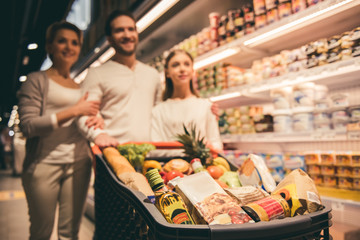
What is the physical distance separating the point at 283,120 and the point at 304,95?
0.84 feet

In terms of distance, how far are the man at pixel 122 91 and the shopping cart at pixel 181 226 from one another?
77 centimetres

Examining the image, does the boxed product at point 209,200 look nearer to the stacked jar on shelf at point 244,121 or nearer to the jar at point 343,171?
the jar at point 343,171

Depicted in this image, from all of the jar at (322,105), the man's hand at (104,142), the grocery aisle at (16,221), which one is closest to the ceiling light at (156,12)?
the jar at (322,105)

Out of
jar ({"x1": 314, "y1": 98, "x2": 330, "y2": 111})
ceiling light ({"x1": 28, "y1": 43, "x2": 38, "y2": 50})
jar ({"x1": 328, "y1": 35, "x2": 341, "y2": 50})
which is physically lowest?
jar ({"x1": 314, "y1": 98, "x2": 330, "y2": 111})

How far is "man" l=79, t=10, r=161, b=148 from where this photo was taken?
178 centimetres

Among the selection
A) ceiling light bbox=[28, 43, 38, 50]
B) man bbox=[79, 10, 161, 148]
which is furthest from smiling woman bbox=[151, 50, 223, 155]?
ceiling light bbox=[28, 43, 38, 50]

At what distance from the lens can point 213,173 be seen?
121 cm

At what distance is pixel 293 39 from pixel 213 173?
1.98m

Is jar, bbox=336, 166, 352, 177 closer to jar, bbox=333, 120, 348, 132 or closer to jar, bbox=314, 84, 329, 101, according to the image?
jar, bbox=333, 120, 348, 132

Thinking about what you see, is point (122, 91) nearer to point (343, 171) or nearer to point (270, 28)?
point (270, 28)

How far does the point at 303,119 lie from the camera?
213 cm

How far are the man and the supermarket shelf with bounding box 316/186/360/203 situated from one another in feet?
4.29

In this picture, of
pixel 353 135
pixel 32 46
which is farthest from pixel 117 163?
pixel 32 46

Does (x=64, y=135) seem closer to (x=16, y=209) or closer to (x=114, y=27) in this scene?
(x=114, y=27)
